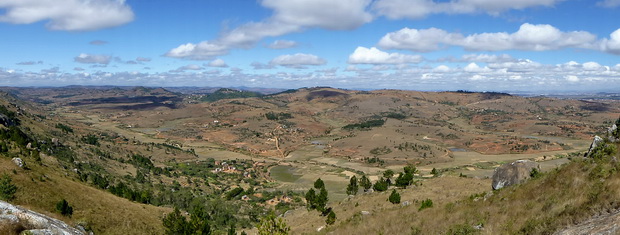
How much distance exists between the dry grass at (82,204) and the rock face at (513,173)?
34.6 meters

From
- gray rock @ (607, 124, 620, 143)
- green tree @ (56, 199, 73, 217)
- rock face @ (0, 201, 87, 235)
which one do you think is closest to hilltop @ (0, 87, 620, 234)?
green tree @ (56, 199, 73, 217)

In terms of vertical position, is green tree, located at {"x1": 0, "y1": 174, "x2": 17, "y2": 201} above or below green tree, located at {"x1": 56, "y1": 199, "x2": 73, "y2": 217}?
above

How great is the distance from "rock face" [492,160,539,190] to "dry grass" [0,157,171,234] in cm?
3456

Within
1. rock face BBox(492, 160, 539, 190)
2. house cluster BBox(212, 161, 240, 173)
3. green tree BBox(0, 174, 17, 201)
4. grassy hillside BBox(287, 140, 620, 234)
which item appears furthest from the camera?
house cluster BBox(212, 161, 240, 173)

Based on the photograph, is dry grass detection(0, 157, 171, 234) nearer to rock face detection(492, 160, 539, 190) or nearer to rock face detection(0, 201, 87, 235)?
rock face detection(0, 201, 87, 235)

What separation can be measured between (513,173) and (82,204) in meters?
42.4

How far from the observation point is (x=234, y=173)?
10194 centimetres

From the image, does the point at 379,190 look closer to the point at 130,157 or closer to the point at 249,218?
the point at 249,218

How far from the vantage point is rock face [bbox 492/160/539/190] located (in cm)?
3000

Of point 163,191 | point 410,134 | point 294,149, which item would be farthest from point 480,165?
point 163,191

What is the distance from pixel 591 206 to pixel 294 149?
143828mm

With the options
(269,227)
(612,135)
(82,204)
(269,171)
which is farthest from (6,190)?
(269,171)

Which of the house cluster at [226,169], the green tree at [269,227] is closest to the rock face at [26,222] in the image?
the green tree at [269,227]

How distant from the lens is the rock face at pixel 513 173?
30000 millimetres
